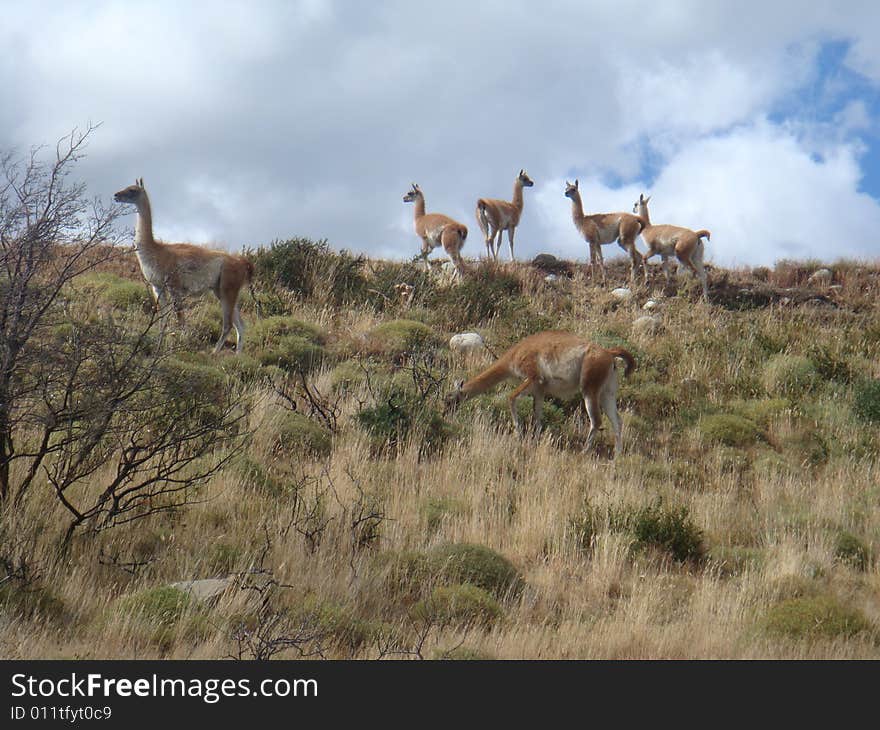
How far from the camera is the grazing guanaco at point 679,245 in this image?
23.5 metres

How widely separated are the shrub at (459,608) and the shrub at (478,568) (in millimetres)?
385

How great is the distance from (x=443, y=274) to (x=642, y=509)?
1270 cm

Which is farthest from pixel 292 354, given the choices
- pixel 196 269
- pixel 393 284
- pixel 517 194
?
pixel 517 194

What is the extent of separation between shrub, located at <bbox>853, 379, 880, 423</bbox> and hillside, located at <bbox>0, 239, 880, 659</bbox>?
4 cm

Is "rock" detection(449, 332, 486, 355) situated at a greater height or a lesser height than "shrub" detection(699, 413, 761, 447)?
greater

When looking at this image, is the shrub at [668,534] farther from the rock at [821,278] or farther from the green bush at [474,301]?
the rock at [821,278]

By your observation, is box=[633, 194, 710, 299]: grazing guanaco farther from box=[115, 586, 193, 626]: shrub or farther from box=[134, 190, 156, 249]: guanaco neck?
box=[115, 586, 193, 626]: shrub

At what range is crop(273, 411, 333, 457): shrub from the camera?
1169 centimetres

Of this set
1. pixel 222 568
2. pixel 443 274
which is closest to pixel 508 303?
pixel 443 274

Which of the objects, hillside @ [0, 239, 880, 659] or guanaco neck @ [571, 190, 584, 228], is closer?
hillside @ [0, 239, 880, 659]

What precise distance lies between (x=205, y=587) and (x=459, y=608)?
1872mm

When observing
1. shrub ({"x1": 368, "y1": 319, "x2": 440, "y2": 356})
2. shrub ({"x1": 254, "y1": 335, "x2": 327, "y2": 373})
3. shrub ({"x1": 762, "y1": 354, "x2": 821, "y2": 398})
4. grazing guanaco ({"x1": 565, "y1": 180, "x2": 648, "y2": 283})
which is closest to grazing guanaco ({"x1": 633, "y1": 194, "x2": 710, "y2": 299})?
grazing guanaco ({"x1": 565, "y1": 180, "x2": 648, "y2": 283})

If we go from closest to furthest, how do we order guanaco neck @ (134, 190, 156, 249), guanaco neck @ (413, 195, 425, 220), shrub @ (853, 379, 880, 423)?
1. shrub @ (853, 379, 880, 423)
2. guanaco neck @ (134, 190, 156, 249)
3. guanaco neck @ (413, 195, 425, 220)


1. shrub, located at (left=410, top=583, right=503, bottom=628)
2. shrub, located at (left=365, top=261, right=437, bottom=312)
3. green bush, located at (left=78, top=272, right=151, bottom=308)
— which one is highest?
shrub, located at (left=365, top=261, right=437, bottom=312)
